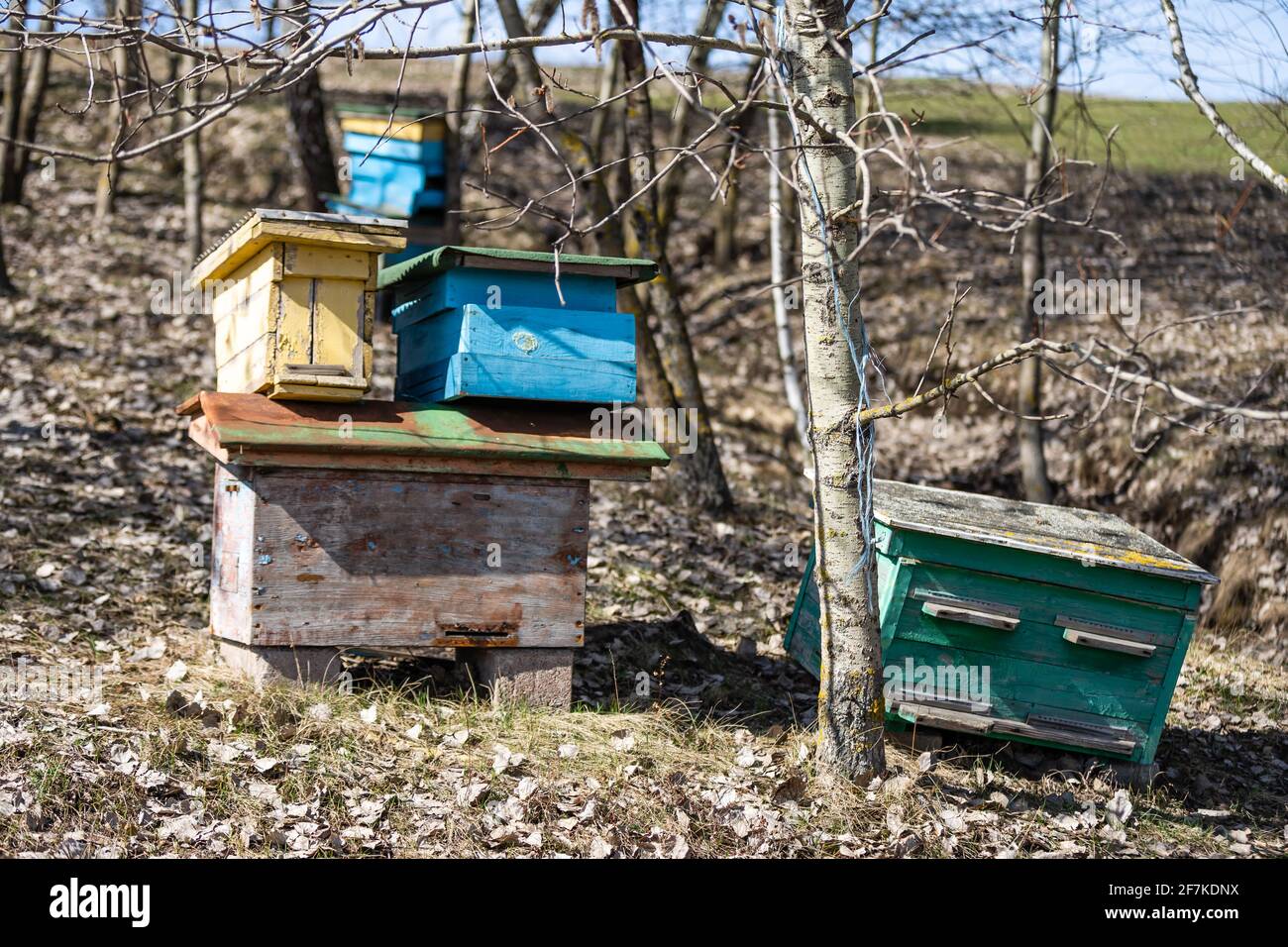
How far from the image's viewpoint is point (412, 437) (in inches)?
188

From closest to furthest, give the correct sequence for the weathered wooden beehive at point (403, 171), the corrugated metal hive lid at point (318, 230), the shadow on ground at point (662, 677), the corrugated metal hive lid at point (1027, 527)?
the corrugated metal hive lid at point (318, 230), the corrugated metal hive lid at point (1027, 527), the shadow on ground at point (662, 677), the weathered wooden beehive at point (403, 171)

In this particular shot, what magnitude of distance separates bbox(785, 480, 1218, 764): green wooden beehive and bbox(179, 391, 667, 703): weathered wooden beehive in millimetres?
1256

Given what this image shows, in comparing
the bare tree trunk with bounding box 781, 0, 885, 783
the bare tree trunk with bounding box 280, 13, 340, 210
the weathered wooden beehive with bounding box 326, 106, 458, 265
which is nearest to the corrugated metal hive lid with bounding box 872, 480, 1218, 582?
the bare tree trunk with bounding box 781, 0, 885, 783

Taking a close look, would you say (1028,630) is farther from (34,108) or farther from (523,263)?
(34,108)

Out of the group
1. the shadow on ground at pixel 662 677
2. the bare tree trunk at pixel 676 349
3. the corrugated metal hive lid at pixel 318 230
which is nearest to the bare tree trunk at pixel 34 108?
the bare tree trunk at pixel 676 349

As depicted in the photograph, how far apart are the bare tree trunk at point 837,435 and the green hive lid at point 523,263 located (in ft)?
2.55

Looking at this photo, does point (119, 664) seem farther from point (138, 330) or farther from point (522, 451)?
point (138, 330)

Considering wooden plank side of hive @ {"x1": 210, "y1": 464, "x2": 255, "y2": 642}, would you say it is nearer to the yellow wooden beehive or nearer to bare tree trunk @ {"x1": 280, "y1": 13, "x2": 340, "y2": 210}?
the yellow wooden beehive

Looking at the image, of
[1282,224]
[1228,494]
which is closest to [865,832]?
[1228,494]

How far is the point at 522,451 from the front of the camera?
4.91 meters

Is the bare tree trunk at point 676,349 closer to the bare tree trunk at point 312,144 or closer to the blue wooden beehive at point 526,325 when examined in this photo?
the blue wooden beehive at point 526,325

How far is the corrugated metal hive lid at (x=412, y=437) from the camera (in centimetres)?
459

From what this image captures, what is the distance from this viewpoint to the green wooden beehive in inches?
197

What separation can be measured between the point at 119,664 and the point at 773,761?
2971 mm
